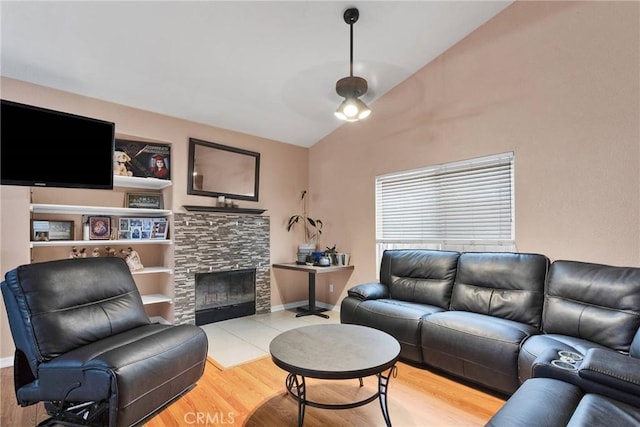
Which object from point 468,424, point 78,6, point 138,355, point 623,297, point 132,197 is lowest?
point 468,424

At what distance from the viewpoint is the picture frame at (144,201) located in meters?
3.73

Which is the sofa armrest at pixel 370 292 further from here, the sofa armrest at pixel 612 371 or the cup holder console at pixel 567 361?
the sofa armrest at pixel 612 371

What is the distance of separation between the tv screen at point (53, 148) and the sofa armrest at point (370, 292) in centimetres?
274

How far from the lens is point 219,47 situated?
299 centimetres

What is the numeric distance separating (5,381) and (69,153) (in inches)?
76.7

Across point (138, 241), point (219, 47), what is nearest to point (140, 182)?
point (138, 241)

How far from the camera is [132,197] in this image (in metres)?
3.75

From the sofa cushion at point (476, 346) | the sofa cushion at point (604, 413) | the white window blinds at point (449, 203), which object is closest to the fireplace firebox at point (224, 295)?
the white window blinds at point (449, 203)

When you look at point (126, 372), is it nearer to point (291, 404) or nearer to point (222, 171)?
point (291, 404)

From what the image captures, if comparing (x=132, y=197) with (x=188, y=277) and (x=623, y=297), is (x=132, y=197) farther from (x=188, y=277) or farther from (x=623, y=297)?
(x=623, y=297)


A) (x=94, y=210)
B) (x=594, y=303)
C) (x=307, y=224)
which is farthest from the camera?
(x=307, y=224)

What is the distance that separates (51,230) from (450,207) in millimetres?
4213

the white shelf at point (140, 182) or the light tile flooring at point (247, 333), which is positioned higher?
the white shelf at point (140, 182)

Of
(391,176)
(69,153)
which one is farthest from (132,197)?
(391,176)
